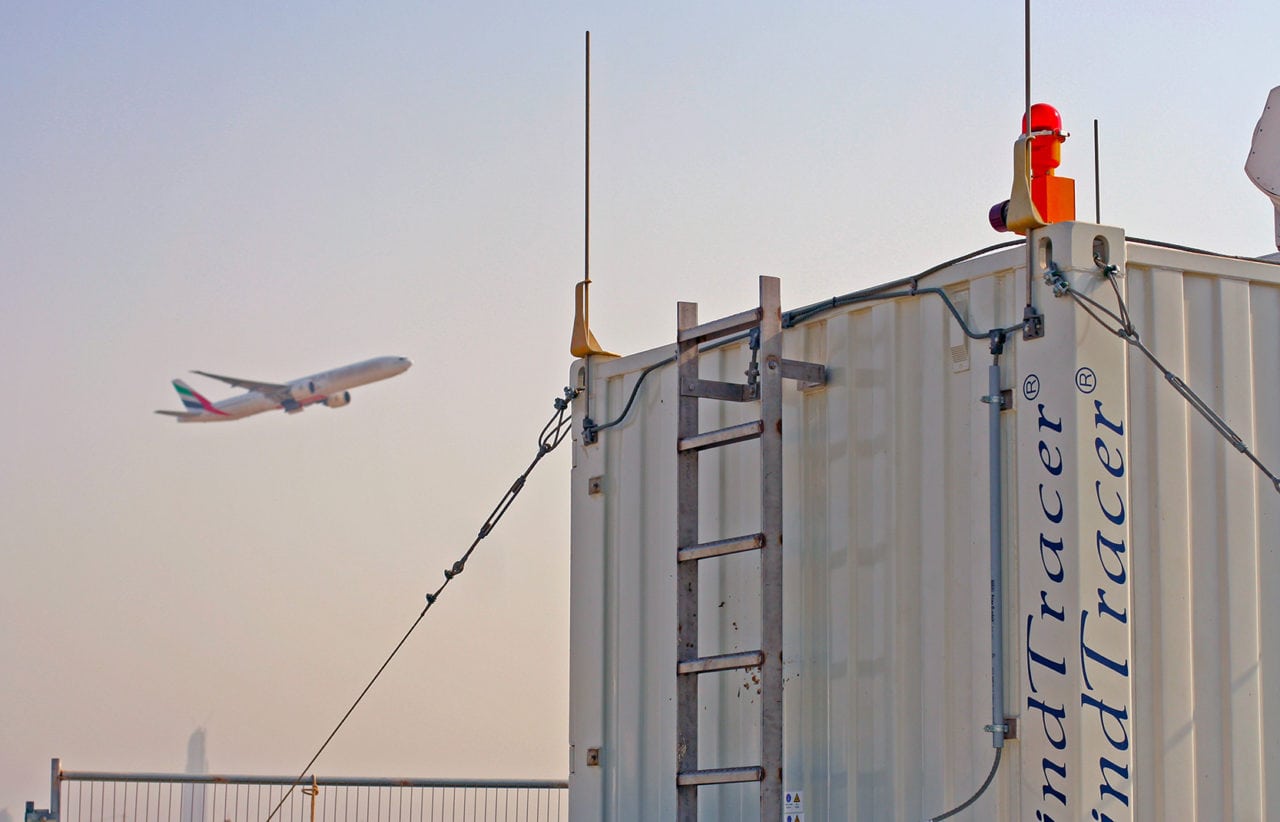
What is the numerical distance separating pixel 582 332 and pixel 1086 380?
8.83 feet

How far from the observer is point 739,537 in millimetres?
5812

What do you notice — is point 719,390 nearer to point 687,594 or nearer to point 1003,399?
point 687,594

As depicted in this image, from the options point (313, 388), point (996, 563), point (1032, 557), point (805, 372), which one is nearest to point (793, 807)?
point (996, 563)

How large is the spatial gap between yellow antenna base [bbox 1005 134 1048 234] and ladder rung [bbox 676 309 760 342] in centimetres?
99

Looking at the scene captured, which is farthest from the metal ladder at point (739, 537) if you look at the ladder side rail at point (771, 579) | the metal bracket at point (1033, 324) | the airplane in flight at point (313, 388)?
the airplane in flight at point (313, 388)

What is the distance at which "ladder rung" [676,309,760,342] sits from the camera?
5.79 m

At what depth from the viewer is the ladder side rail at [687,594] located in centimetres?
585

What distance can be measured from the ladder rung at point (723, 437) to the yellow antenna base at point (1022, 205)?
106cm

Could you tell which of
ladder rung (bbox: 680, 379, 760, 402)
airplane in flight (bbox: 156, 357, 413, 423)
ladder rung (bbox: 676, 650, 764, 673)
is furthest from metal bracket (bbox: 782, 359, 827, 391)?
airplane in flight (bbox: 156, 357, 413, 423)

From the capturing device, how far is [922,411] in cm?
547

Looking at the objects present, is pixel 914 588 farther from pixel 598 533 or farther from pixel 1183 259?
pixel 598 533

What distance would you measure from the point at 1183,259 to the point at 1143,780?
5.33ft

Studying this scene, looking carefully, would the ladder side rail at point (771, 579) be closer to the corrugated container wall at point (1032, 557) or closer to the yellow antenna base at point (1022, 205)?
the corrugated container wall at point (1032, 557)

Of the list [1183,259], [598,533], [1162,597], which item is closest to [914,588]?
[1162,597]
